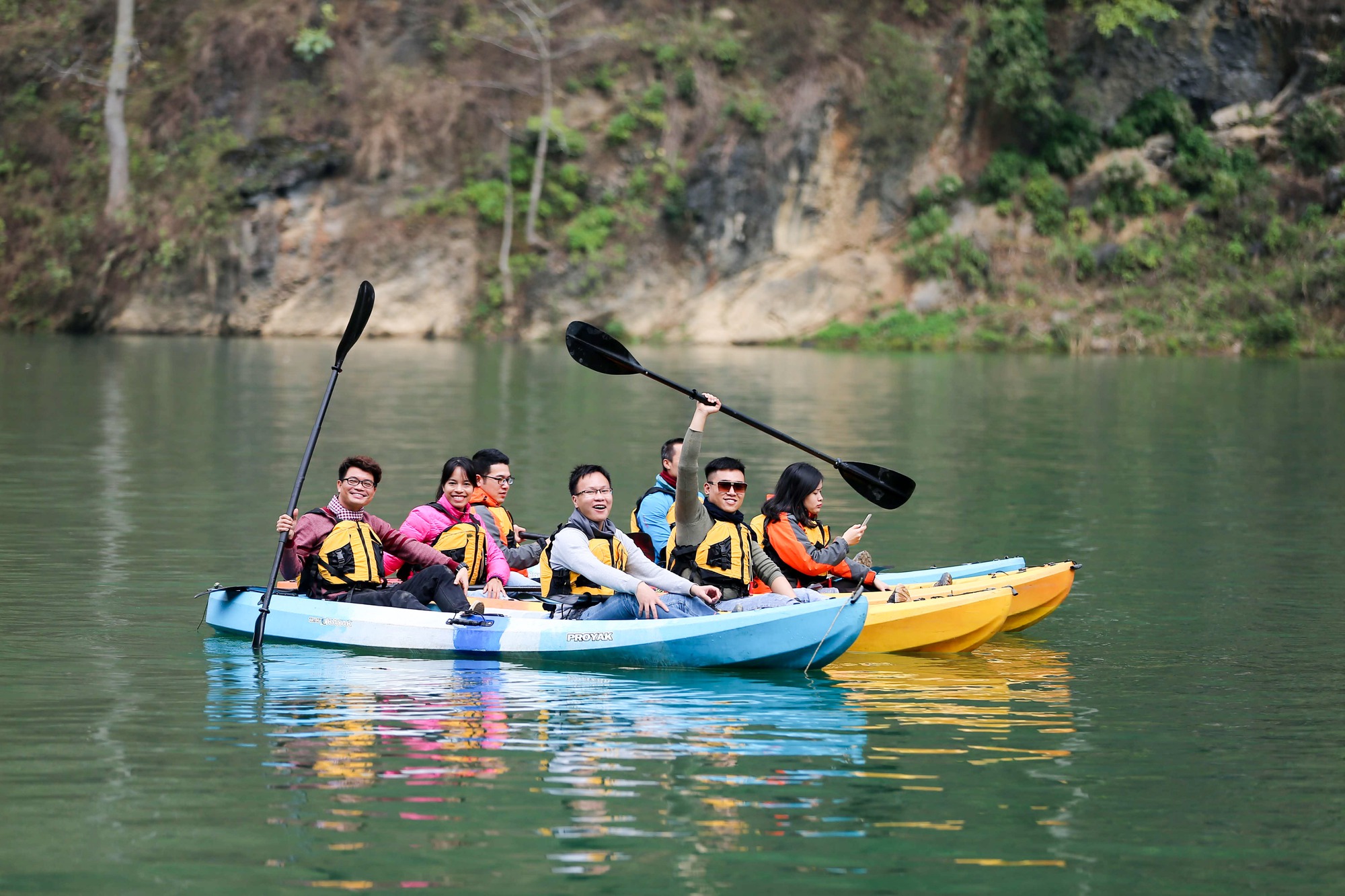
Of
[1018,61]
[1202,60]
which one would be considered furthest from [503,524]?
[1202,60]

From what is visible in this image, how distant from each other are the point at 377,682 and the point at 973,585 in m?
3.47

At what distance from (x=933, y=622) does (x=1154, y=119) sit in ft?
108

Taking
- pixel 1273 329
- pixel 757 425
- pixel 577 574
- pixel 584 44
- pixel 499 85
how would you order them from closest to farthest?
pixel 577 574
pixel 757 425
pixel 1273 329
pixel 499 85
pixel 584 44

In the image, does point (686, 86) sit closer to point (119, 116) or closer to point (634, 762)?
point (119, 116)

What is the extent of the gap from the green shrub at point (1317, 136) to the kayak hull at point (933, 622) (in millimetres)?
32640

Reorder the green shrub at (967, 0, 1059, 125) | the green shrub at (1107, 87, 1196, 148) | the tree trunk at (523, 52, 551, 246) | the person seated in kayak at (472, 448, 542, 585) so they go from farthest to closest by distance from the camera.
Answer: the tree trunk at (523, 52, 551, 246) → the green shrub at (1107, 87, 1196, 148) → the green shrub at (967, 0, 1059, 125) → the person seated in kayak at (472, 448, 542, 585)

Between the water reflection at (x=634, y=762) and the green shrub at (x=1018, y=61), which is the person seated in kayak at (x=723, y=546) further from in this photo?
the green shrub at (x=1018, y=61)

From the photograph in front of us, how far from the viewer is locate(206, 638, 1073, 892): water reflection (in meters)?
5.08

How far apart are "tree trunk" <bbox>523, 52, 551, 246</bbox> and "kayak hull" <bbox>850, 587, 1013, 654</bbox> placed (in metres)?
31.5

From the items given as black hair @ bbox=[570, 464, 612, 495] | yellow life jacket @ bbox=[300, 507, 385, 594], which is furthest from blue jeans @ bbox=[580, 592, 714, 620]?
yellow life jacket @ bbox=[300, 507, 385, 594]

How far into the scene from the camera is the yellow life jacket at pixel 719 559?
8.21 m

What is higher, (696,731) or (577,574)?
(577,574)

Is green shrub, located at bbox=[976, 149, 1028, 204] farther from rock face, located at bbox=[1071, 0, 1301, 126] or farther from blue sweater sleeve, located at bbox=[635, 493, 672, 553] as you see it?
blue sweater sleeve, located at bbox=[635, 493, 672, 553]

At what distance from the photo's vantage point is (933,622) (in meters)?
8.20
